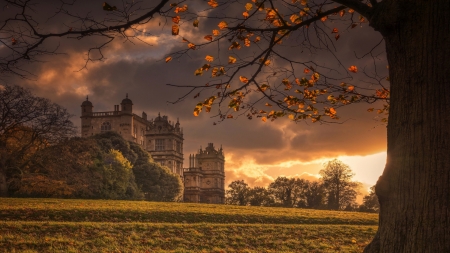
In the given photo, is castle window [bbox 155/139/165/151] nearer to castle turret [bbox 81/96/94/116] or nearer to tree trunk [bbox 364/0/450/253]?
castle turret [bbox 81/96/94/116]

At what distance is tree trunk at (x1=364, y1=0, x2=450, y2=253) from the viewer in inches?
183

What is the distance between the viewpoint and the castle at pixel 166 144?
289ft

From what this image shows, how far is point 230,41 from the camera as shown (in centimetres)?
759

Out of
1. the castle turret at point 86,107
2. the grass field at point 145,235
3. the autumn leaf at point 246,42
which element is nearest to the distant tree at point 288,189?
the castle turret at point 86,107

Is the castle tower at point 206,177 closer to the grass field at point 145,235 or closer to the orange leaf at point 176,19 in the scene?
the grass field at point 145,235

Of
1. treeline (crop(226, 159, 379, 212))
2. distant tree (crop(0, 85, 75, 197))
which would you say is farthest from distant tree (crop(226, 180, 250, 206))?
distant tree (crop(0, 85, 75, 197))

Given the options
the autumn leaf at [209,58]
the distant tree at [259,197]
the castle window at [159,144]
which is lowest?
the distant tree at [259,197]

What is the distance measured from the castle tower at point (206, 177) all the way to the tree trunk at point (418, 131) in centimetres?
9413

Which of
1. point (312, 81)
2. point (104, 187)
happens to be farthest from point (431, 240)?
point (104, 187)

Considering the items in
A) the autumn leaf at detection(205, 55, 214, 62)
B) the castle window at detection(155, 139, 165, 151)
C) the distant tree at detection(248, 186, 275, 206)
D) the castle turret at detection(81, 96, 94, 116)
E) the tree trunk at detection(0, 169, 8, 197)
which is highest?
the castle turret at detection(81, 96, 94, 116)

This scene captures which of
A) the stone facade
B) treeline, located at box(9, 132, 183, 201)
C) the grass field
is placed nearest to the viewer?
the grass field

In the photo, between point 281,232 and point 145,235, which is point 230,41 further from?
point 281,232

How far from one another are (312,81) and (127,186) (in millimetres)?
41444

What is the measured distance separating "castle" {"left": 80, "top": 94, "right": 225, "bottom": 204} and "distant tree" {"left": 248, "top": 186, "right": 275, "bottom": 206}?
2466cm
